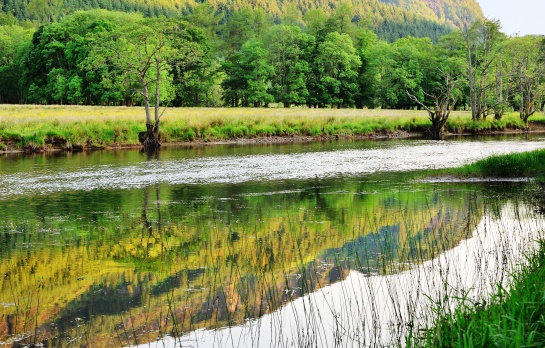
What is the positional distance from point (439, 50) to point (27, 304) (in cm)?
9025

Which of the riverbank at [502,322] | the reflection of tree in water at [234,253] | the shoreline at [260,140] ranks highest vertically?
the shoreline at [260,140]

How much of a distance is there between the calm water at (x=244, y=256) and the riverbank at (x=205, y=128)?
16.8 m

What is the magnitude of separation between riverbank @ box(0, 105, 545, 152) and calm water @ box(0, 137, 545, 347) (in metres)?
16.8

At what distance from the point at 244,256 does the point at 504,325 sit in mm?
6573

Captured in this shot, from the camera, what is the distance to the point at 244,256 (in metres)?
11.1

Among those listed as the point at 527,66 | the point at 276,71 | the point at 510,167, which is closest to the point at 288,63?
the point at 276,71

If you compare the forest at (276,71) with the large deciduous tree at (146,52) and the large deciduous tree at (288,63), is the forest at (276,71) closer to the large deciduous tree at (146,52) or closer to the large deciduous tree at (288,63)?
the large deciduous tree at (288,63)

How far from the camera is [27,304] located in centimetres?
871

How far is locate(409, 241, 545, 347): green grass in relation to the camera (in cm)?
498

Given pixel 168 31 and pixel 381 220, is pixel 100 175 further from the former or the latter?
pixel 168 31

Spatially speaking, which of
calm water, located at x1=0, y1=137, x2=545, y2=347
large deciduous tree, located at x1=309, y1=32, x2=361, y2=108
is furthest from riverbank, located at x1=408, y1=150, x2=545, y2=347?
large deciduous tree, located at x1=309, y1=32, x2=361, y2=108

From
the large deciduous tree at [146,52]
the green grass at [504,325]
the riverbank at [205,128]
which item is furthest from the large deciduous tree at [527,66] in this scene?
the green grass at [504,325]

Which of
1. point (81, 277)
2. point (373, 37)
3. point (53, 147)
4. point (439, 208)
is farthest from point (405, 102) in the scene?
point (81, 277)

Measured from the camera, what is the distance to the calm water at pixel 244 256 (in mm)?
7727
